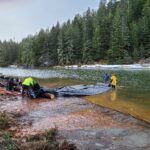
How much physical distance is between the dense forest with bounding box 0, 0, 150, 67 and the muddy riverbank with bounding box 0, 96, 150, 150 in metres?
79.6

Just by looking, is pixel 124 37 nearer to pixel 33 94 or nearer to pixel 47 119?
pixel 33 94

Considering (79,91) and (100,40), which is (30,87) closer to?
(79,91)

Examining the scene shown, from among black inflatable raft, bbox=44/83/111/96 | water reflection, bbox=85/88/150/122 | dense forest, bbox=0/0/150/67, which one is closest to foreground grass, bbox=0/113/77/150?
water reflection, bbox=85/88/150/122

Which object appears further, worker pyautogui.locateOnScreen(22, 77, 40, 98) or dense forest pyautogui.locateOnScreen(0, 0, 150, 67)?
dense forest pyautogui.locateOnScreen(0, 0, 150, 67)

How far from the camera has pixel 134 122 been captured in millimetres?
16812

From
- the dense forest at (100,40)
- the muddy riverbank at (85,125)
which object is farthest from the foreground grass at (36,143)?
the dense forest at (100,40)

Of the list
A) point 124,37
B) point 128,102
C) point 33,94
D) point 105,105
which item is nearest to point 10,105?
point 33,94

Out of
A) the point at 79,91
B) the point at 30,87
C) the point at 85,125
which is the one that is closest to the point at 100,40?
the point at 79,91

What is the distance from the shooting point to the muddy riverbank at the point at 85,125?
13039mm

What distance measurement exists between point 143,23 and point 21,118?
93.5 metres

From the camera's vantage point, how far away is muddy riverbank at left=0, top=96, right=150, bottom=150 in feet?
42.8

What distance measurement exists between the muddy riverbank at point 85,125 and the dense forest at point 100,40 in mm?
79564

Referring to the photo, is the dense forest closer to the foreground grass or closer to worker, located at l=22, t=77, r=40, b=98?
worker, located at l=22, t=77, r=40, b=98

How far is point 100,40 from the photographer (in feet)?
378
